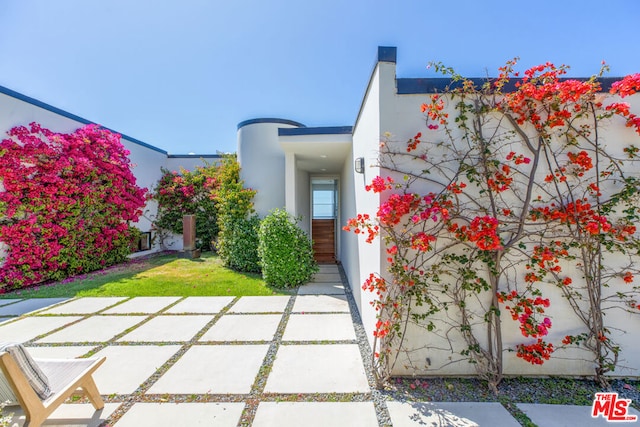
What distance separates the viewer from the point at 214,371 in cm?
336

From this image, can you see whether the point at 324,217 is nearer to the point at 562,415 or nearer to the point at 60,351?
the point at 60,351

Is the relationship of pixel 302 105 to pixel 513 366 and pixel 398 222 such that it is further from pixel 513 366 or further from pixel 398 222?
pixel 513 366

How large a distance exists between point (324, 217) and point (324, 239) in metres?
0.95

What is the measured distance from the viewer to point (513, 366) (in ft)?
10.4

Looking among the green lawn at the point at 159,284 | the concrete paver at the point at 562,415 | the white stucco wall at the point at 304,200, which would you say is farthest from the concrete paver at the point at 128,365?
the white stucco wall at the point at 304,200

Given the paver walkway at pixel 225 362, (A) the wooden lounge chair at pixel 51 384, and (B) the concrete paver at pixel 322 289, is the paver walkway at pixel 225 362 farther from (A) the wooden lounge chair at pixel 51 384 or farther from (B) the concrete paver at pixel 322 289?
(B) the concrete paver at pixel 322 289

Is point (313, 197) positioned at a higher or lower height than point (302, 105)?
lower

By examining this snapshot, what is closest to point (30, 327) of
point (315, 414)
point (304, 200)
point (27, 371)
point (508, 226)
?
point (27, 371)

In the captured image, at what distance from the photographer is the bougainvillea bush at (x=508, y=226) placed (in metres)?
3.02

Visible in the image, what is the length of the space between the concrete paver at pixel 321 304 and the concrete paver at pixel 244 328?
0.61 metres

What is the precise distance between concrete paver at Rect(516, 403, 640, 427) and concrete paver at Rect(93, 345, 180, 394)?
4152 mm

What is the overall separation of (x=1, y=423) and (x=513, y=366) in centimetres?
475

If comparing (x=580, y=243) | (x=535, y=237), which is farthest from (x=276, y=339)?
(x=580, y=243)

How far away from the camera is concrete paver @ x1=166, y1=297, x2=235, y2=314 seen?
541 centimetres
